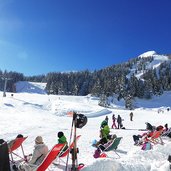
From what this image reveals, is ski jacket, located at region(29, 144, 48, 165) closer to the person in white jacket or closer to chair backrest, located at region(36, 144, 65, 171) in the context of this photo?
the person in white jacket

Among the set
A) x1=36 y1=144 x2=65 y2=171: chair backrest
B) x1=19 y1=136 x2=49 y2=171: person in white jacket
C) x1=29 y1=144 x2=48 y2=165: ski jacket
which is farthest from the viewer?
x1=29 y1=144 x2=48 y2=165: ski jacket

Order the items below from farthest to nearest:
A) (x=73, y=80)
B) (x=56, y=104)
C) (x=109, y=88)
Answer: (x=73, y=80), (x=109, y=88), (x=56, y=104)

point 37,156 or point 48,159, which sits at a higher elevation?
point 48,159

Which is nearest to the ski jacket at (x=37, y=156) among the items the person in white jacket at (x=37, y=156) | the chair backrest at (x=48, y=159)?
the person in white jacket at (x=37, y=156)

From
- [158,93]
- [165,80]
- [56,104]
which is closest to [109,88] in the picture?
[158,93]

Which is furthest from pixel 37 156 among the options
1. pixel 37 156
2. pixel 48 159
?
pixel 48 159

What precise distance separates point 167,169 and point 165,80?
162m

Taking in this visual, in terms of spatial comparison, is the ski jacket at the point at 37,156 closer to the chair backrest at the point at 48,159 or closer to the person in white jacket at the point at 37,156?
the person in white jacket at the point at 37,156

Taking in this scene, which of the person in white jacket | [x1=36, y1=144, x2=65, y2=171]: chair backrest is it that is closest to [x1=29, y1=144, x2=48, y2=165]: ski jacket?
the person in white jacket

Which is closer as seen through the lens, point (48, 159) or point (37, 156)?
point (48, 159)

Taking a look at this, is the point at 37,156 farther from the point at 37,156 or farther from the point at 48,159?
the point at 48,159

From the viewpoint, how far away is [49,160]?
8.10 metres

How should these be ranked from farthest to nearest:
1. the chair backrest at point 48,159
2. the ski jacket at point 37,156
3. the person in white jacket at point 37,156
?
1. the ski jacket at point 37,156
2. the person in white jacket at point 37,156
3. the chair backrest at point 48,159

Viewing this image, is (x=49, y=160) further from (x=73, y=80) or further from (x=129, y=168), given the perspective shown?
(x=73, y=80)
